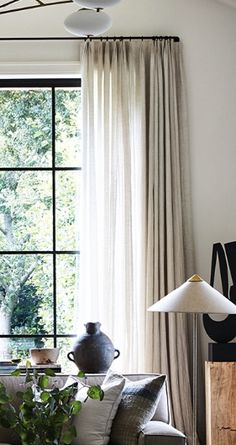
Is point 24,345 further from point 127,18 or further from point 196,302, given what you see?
point 127,18

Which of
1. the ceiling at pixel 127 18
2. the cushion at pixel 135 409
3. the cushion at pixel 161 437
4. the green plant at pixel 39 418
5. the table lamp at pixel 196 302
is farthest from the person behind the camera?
the ceiling at pixel 127 18

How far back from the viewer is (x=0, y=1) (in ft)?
19.6

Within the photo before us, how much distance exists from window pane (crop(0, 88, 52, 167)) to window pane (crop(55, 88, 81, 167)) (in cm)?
6

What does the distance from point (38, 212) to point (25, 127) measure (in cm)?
59

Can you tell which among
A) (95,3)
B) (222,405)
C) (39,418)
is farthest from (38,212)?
(95,3)

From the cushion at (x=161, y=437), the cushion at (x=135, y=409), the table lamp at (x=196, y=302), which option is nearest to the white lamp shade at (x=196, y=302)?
the table lamp at (x=196, y=302)

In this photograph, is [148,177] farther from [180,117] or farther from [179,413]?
[179,413]

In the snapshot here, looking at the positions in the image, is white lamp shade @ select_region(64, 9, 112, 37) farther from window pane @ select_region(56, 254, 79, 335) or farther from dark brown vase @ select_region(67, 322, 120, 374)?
window pane @ select_region(56, 254, 79, 335)

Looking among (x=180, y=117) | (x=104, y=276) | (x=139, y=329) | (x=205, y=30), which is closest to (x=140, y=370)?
(x=139, y=329)

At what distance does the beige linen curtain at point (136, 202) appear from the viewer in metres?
5.74

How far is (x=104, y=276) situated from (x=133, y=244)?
11.1 inches

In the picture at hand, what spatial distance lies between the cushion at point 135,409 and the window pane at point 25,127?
2.12m

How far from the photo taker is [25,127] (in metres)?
6.16

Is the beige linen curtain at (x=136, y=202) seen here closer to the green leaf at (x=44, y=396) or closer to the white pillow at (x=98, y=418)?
the white pillow at (x=98, y=418)
